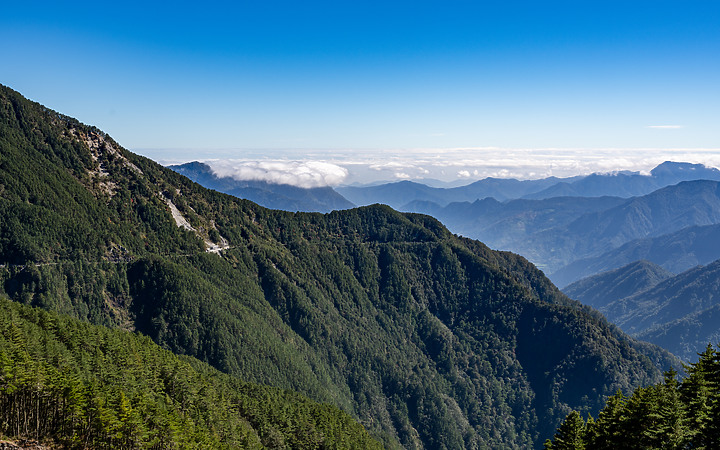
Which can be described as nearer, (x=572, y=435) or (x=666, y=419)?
(x=666, y=419)

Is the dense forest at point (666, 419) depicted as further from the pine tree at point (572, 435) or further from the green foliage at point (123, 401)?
the green foliage at point (123, 401)

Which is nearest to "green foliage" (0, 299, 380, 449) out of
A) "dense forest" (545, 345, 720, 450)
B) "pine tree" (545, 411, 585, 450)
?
"pine tree" (545, 411, 585, 450)

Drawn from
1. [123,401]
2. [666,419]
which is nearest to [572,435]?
[666,419]

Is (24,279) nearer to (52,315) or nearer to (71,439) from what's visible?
(52,315)

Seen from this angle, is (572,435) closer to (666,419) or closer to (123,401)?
(666,419)

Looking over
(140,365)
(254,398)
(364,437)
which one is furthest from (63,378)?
(364,437)

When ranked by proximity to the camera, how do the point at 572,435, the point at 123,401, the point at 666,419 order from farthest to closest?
the point at 572,435 < the point at 123,401 < the point at 666,419

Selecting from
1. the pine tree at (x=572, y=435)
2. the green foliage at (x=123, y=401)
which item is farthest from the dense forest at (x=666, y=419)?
the green foliage at (x=123, y=401)
